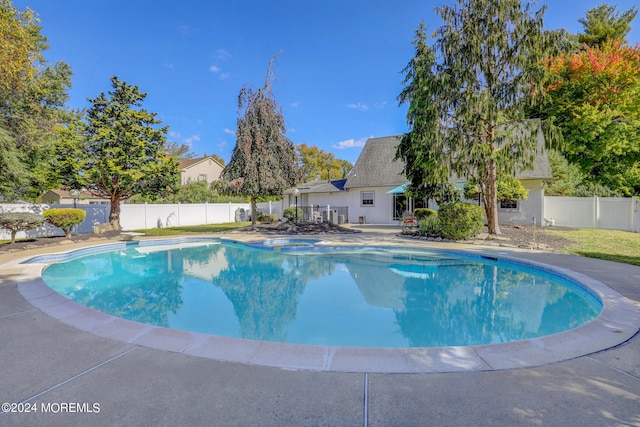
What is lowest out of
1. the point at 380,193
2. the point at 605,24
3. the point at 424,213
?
the point at 424,213

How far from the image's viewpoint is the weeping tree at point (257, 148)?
633 inches

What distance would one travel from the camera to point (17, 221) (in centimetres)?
1123

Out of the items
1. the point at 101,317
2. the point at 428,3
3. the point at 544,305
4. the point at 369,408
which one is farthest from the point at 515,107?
the point at 101,317

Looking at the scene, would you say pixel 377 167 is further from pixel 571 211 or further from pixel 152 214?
pixel 152 214

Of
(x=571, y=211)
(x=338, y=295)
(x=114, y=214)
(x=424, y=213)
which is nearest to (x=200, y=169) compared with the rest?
(x=114, y=214)

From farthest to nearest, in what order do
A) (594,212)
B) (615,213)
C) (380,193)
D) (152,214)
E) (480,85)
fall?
(380,193) < (152,214) < (594,212) < (615,213) < (480,85)

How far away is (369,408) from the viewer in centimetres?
237

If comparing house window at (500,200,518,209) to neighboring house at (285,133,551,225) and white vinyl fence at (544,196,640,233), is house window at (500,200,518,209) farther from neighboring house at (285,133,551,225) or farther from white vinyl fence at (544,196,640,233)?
white vinyl fence at (544,196,640,233)

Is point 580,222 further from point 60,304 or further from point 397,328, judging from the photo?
point 60,304

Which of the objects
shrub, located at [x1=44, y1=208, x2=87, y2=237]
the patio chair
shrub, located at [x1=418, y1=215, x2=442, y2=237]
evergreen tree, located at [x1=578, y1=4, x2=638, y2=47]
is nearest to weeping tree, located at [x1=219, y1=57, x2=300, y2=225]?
shrub, located at [x1=44, y1=208, x2=87, y2=237]

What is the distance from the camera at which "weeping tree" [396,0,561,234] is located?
1135 cm

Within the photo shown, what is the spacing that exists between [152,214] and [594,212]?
26.4m

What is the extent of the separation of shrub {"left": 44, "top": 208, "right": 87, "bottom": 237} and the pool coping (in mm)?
10937

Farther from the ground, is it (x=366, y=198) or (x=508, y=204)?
(x=366, y=198)
